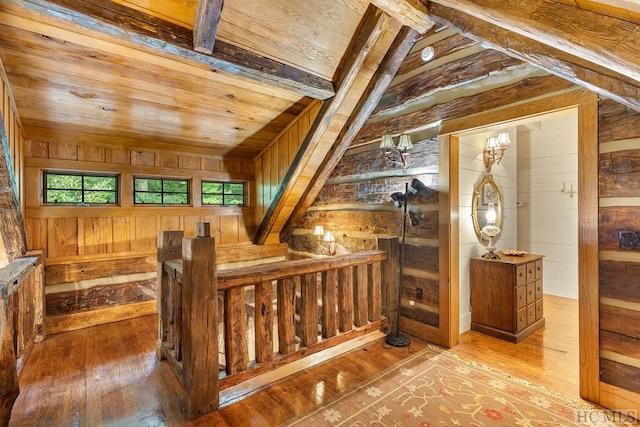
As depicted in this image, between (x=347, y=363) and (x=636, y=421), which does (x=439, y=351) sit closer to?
(x=347, y=363)

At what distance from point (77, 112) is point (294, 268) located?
2511mm

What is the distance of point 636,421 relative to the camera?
1.77m

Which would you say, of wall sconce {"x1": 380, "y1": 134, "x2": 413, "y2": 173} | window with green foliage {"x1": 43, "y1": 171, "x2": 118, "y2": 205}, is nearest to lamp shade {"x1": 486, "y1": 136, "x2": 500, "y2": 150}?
wall sconce {"x1": 380, "y1": 134, "x2": 413, "y2": 173}

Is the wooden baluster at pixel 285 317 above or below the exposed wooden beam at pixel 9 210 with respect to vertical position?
below

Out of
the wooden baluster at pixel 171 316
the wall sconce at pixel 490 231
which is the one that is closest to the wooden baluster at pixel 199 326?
the wooden baluster at pixel 171 316

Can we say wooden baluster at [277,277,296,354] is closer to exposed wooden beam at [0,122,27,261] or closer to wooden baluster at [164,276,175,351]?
wooden baluster at [164,276,175,351]

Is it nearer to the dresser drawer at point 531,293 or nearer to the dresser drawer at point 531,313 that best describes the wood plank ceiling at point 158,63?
the dresser drawer at point 531,293

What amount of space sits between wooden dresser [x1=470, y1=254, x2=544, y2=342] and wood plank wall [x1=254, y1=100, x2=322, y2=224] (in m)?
2.36

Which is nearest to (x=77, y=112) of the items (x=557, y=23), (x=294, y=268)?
(x=294, y=268)

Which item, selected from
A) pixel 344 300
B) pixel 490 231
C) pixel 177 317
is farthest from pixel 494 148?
pixel 177 317

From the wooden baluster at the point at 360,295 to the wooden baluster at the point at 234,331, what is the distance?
3.92 ft

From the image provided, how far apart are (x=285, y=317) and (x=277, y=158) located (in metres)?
2.12

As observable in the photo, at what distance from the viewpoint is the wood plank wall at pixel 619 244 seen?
1799mm

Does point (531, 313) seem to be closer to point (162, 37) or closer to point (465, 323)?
point (465, 323)
